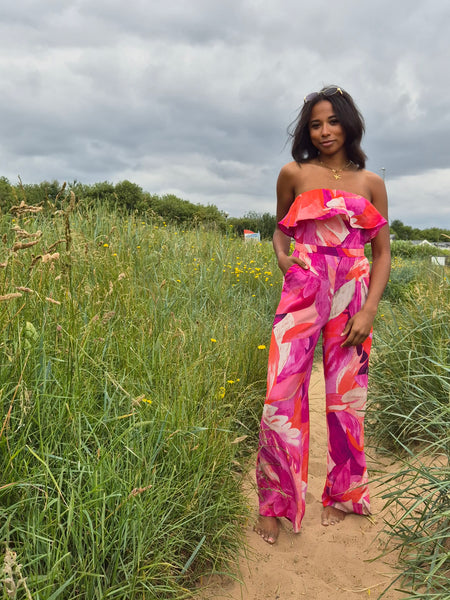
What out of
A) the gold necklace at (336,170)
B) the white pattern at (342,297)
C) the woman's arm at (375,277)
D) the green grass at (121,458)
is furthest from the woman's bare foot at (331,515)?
the gold necklace at (336,170)

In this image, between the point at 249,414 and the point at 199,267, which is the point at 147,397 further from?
the point at 199,267

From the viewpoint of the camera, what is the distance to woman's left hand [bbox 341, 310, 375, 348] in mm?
2379

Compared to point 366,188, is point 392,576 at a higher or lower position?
lower

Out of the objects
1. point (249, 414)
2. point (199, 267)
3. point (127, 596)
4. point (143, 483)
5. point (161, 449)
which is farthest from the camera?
point (199, 267)

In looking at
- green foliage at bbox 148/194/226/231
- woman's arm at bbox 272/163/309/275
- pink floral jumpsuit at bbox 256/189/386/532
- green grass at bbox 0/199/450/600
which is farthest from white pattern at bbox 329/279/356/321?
green foliage at bbox 148/194/226/231

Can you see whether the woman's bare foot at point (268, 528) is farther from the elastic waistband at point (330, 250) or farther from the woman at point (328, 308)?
the elastic waistband at point (330, 250)

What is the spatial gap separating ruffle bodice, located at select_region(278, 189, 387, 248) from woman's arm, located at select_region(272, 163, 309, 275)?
16 cm

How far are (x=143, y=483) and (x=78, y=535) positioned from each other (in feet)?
1.00

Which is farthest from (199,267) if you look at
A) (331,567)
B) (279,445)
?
(331,567)

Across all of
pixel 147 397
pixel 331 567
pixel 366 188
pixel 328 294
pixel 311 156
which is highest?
pixel 311 156

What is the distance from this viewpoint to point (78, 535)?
161 cm

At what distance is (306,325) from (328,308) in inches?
5.8

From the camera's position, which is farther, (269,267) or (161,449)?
(269,267)

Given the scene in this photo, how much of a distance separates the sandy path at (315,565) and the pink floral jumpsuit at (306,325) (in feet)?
0.46
